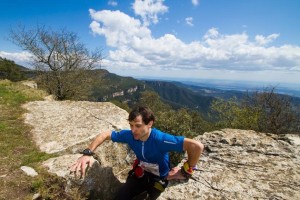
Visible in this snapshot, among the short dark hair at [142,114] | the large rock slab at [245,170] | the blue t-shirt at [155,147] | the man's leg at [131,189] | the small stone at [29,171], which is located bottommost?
the man's leg at [131,189]

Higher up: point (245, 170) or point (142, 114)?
point (142, 114)

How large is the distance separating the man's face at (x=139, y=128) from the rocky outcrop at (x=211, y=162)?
1701 millimetres

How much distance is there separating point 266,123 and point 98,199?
36.1 m

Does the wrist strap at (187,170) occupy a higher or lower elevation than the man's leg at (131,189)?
higher

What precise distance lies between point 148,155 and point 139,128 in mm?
882

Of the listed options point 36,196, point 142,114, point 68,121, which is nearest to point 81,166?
point 36,196

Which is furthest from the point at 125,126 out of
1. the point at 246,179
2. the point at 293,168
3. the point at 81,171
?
the point at 293,168

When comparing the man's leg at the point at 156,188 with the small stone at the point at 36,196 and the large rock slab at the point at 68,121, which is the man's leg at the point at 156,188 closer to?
the small stone at the point at 36,196

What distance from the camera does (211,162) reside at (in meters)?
7.82

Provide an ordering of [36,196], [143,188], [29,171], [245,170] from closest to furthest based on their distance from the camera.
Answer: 1. [36,196]
2. [143,188]
3. [29,171]
4. [245,170]

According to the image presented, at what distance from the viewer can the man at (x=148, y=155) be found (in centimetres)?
601

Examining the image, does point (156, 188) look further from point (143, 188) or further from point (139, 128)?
point (139, 128)

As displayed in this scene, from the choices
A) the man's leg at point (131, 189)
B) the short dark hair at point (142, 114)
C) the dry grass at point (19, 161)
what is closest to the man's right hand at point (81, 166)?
the dry grass at point (19, 161)

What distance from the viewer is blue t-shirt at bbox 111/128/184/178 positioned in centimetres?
605
